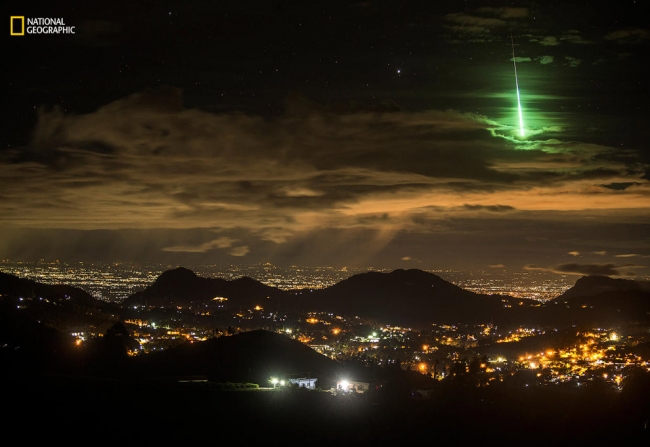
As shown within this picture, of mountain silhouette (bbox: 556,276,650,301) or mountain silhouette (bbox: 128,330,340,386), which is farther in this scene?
mountain silhouette (bbox: 556,276,650,301)

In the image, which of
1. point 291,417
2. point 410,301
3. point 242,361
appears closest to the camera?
point 291,417

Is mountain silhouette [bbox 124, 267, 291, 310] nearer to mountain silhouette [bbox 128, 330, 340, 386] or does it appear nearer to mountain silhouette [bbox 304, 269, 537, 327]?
mountain silhouette [bbox 304, 269, 537, 327]

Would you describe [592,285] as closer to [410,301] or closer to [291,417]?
[410,301]

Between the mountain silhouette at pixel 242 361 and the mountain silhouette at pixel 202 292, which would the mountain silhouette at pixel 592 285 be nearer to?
the mountain silhouette at pixel 202 292

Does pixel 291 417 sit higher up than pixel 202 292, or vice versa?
pixel 202 292

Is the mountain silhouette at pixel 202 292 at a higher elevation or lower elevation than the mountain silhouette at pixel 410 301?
higher

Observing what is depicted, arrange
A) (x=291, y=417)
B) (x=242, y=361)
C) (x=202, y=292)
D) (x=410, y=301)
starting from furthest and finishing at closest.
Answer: (x=410, y=301) < (x=202, y=292) < (x=242, y=361) < (x=291, y=417)

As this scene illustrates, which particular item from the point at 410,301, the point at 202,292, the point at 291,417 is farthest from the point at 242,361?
the point at 410,301

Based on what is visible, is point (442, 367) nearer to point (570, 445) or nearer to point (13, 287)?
point (570, 445)

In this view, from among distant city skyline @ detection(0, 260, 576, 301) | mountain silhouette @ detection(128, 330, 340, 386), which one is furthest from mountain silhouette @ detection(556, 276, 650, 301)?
mountain silhouette @ detection(128, 330, 340, 386)

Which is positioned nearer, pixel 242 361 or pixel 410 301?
pixel 242 361

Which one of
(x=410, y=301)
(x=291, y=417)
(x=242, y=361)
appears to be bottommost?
(x=291, y=417)

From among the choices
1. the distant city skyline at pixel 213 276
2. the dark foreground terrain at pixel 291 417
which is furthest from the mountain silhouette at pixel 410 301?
the dark foreground terrain at pixel 291 417
